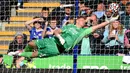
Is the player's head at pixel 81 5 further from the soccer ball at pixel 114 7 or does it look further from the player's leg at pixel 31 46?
the player's leg at pixel 31 46

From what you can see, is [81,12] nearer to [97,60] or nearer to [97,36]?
[97,36]

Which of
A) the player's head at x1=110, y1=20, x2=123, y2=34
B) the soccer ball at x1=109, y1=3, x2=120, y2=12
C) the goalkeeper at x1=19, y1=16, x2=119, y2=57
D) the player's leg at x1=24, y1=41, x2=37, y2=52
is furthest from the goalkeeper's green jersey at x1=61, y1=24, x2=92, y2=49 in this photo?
the soccer ball at x1=109, y1=3, x2=120, y2=12

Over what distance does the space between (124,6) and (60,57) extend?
76.8 inches

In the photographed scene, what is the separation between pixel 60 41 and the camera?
7.98 metres

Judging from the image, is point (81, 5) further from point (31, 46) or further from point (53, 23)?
point (31, 46)

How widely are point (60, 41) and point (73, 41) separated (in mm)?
277

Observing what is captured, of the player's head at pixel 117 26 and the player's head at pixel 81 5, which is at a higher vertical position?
the player's head at pixel 81 5

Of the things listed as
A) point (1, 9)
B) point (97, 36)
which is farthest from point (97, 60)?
point (1, 9)

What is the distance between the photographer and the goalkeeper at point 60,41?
8031 millimetres

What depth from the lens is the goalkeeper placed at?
316 inches

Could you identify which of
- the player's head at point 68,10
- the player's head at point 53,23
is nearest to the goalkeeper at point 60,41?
the player's head at point 68,10

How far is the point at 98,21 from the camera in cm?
959

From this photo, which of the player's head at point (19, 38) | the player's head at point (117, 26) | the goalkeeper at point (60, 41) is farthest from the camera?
the player's head at point (19, 38)

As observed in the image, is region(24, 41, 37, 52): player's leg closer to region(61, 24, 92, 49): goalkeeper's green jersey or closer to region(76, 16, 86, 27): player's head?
region(61, 24, 92, 49): goalkeeper's green jersey
